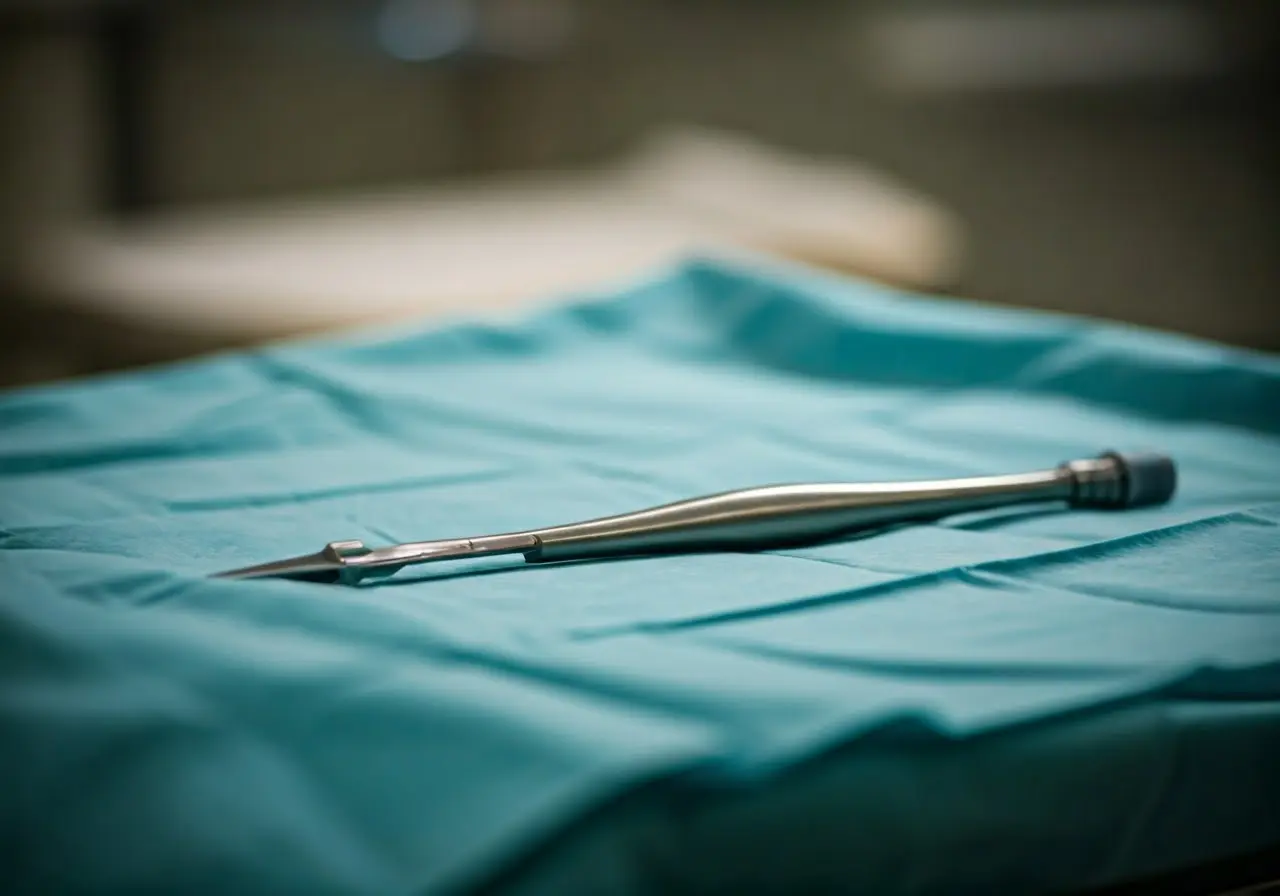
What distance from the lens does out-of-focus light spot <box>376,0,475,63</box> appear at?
275 centimetres

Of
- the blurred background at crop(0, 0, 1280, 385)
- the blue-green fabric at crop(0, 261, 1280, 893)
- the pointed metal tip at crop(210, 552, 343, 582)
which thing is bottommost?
the blue-green fabric at crop(0, 261, 1280, 893)

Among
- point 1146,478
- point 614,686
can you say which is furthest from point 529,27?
point 614,686

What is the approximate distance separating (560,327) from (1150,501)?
18.4 inches

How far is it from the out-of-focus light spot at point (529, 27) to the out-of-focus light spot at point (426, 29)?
7cm

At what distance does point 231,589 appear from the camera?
1.43ft

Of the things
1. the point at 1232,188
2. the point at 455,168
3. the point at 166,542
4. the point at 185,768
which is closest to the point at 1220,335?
the point at 1232,188

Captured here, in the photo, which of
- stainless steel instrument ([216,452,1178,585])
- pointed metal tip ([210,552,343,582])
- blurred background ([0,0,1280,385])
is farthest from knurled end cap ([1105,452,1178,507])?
blurred background ([0,0,1280,385])

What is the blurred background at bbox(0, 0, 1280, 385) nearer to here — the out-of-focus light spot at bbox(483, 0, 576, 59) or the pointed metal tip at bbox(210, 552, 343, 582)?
the out-of-focus light spot at bbox(483, 0, 576, 59)

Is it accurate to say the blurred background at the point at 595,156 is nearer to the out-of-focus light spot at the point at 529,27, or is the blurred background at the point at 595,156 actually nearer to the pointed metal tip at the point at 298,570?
the out-of-focus light spot at the point at 529,27

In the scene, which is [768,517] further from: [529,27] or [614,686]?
[529,27]

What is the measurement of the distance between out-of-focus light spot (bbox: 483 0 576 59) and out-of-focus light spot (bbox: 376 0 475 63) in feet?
0.22

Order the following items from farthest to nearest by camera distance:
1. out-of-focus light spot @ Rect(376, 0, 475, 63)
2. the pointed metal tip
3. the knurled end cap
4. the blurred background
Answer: out-of-focus light spot @ Rect(376, 0, 475, 63), the blurred background, the knurled end cap, the pointed metal tip

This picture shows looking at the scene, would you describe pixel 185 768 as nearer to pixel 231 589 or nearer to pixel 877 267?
pixel 231 589

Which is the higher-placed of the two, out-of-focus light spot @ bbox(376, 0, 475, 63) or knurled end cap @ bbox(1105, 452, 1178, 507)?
out-of-focus light spot @ bbox(376, 0, 475, 63)
